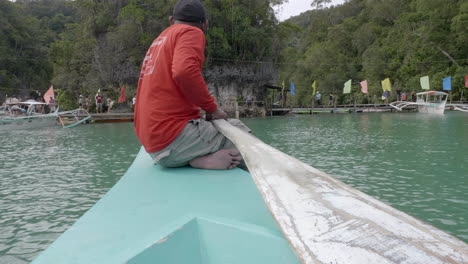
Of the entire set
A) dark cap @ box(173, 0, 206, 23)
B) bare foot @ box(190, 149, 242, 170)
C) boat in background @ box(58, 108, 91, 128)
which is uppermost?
dark cap @ box(173, 0, 206, 23)

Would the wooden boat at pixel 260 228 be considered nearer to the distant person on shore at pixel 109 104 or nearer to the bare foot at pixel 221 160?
the bare foot at pixel 221 160

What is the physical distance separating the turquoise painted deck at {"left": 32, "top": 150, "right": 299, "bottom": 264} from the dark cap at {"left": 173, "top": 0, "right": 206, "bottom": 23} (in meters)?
1.21

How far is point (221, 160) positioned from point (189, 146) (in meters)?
0.24

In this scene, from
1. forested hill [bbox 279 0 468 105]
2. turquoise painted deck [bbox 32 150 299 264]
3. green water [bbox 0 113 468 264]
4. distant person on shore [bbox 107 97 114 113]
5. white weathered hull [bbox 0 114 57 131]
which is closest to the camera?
turquoise painted deck [bbox 32 150 299 264]

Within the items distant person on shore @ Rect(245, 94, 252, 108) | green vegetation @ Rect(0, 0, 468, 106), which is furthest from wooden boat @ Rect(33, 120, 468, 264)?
green vegetation @ Rect(0, 0, 468, 106)

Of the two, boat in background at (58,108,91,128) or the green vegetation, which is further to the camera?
the green vegetation

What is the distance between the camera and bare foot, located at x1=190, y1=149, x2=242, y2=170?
2.12 m

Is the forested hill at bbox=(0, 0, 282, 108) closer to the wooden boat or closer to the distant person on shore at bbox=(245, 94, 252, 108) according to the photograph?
the distant person on shore at bbox=(245, 94, 252, 108)

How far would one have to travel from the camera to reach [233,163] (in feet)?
7.00

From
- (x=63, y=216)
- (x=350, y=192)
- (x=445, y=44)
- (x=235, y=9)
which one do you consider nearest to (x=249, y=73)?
(x=235, y=9)

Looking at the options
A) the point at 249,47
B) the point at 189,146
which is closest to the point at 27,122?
the point at 189,146

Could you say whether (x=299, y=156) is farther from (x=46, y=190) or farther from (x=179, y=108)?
(x=179, y=108)

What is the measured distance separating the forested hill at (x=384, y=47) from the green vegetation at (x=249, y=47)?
0.37ft

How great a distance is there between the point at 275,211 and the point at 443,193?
348 cm
